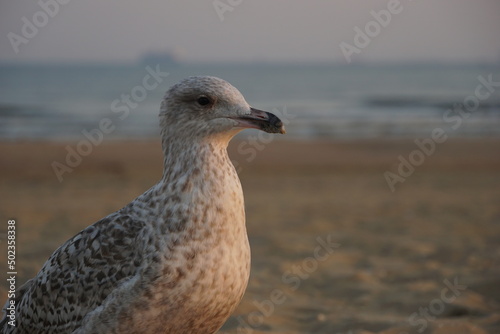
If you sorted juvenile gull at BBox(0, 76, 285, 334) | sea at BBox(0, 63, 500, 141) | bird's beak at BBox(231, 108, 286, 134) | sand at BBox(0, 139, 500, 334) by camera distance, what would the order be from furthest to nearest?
sea at BBox(0, 63, 500, 141) < sand at BBox(0, 139, 500, 334) < bird's beak at BBox(231, 108, 286, 134) < juvenile gull at BBox(0, 76, 285, 334)

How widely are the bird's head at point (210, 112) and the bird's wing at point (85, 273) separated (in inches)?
20.4

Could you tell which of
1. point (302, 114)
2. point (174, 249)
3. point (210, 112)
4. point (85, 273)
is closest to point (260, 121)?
point (210, 112)

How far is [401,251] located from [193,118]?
15.1 ft

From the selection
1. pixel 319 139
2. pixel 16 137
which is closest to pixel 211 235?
pixel 319 139

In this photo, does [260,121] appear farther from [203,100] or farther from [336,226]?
[336,226]

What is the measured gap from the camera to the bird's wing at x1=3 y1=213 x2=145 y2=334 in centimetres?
283

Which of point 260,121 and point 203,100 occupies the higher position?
point 203,100

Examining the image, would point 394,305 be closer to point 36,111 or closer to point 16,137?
point 16,137

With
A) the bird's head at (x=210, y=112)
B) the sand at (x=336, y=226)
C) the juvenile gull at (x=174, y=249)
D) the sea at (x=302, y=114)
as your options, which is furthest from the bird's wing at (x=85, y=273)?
the sea at (x=302, y=114)

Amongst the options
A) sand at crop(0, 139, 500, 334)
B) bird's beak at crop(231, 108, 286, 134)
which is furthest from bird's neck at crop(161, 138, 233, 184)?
sand at crop(0, 139, 500, 334)

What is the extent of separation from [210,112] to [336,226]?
18.0 ft

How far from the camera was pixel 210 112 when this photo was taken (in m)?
2.95

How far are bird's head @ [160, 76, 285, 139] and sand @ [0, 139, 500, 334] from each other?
6.94ft

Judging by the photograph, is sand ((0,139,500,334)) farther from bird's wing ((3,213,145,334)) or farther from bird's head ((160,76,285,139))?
bird's head ((160,76,285,139))
